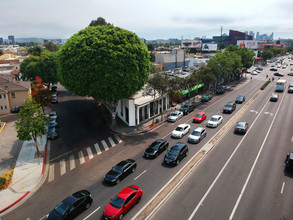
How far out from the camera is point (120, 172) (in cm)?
2028

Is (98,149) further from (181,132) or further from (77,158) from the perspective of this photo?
(181,132)

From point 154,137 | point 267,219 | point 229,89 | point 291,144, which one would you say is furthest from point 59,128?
point 229,89

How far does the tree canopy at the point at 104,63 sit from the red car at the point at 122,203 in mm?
15801

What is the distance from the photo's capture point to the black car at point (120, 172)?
1980 cm

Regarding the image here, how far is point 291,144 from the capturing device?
1082 inches

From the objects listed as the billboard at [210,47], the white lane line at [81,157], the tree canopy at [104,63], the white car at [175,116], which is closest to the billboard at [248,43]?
the billboard at [210,47]

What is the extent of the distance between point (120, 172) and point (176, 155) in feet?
21.2

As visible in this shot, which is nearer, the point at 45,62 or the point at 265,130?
the point at 265,130

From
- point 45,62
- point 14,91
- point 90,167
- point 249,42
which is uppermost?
point 249,42

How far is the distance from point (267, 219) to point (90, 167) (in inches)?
680

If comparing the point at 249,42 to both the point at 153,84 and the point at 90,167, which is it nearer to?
the point at 153,84

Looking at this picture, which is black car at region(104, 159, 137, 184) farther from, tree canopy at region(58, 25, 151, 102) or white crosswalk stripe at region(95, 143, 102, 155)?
tree canopy at region(58, 25, 151, 102)

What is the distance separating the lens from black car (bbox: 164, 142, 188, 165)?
2266 centimetres

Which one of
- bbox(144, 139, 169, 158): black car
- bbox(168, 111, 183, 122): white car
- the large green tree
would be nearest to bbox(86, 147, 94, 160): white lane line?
the large green tree
